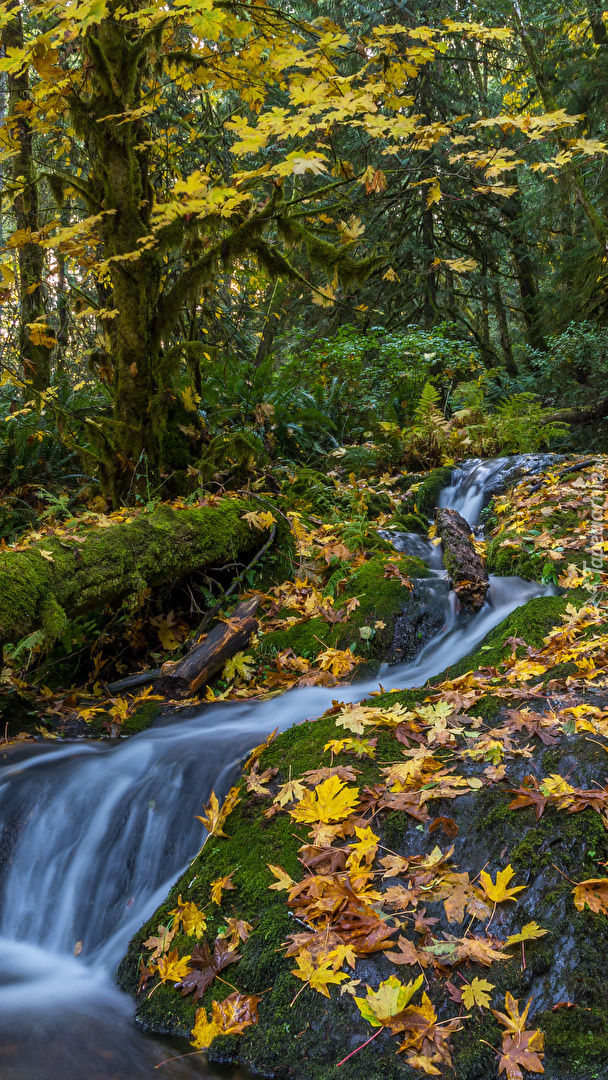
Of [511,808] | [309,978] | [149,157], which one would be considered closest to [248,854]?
[309,978]

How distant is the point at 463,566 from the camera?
205 inches

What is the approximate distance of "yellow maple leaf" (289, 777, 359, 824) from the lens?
253 centimetres

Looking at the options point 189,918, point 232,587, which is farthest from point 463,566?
point 189,918

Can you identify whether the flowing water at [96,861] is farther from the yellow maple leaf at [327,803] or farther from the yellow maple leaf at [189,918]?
the yellow maple leaf at [327,803]

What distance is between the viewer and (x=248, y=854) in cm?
257

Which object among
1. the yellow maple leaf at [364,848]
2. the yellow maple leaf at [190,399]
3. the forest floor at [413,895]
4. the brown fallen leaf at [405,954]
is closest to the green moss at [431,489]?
the yellow maple leaf at [190,399]

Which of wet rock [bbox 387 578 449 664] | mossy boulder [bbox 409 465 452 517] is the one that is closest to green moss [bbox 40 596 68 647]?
wet rock [bbox 387 578 449 664]

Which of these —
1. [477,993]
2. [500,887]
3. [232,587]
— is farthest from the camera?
[232,587]

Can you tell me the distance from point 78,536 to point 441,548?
3.35 m

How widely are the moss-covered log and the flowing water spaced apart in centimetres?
88

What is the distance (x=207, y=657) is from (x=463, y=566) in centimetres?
218

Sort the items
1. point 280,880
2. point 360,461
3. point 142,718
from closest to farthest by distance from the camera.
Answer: point 280,880 < point 142,718 < point 360,461

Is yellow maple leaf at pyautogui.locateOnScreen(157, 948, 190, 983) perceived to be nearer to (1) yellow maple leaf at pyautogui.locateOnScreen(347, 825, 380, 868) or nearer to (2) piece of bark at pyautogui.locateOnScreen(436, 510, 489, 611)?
(1) yellow maple leaf at pyautogui.locateOnScreen(347, 825, 380, 868)

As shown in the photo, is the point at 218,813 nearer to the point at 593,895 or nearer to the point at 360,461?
the point at 593,895
